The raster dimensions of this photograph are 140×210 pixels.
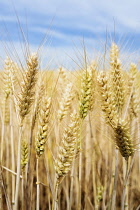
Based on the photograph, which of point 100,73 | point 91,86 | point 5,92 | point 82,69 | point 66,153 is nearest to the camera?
point 66,153

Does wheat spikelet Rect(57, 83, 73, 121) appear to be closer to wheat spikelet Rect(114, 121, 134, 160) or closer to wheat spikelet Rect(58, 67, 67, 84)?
wheat spikelet Rect(114, 121, 134, 160)

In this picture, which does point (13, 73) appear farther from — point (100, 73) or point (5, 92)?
point (100, 73)

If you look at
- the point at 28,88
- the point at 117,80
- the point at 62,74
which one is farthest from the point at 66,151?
the point at 62,74

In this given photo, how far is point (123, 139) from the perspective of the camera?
176 cm

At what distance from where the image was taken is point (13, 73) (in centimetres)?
225

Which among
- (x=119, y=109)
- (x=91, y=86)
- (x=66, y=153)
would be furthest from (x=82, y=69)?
(x=66, y=153)

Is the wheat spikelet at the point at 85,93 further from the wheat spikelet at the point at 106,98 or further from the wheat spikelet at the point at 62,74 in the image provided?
the wheat spikelet at the point at 62,74

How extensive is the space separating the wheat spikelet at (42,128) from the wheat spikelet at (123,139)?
17.5 inches

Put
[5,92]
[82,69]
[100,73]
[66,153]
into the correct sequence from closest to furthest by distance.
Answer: [66,153] → [100,73] → [82,69] → [5,92]

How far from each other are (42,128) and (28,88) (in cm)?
27

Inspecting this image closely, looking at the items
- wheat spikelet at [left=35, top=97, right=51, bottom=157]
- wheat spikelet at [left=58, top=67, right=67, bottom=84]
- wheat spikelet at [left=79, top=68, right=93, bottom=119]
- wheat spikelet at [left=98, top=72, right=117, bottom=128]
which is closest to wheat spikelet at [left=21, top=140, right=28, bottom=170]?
wheat spikelet at [left=35, top=97, right=51, bottom=157]

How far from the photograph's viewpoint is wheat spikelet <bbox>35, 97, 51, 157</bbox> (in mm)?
1749

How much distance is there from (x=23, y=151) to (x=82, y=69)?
30.8 inches

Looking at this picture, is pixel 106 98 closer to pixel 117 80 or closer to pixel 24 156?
pixel 117 80
